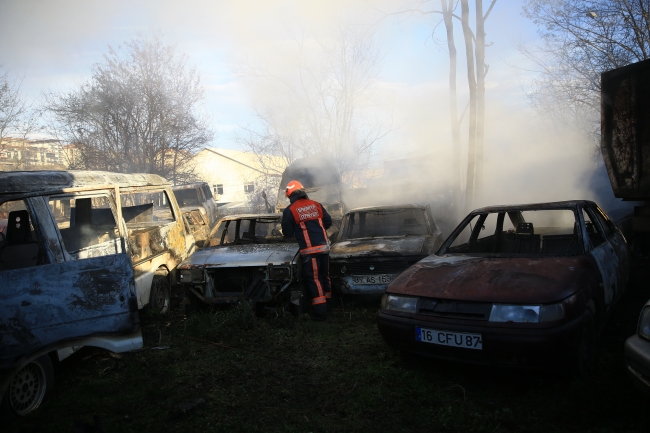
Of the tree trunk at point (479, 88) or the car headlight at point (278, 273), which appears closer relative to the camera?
the car headlight at point (278, 273)

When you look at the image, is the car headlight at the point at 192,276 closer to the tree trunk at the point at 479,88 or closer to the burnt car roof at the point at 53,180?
the burnt car roof at the point at 53,180

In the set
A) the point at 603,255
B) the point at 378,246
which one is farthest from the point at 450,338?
the point at 378,246

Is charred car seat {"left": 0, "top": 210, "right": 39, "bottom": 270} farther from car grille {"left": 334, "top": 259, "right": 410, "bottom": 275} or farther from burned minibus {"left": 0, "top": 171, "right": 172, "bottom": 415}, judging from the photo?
car grille {"left": 334, "top": 259, "right": 410, "bottom": 275}

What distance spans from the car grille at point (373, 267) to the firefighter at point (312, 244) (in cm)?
22

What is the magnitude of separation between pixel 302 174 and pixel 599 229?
10732 millimetres

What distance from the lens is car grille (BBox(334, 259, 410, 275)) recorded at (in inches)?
220

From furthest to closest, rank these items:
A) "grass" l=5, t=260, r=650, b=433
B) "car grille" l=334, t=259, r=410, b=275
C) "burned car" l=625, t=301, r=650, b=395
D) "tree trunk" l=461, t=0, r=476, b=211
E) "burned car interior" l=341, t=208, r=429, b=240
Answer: "tree trunk" l=461, t=0, r=476, b=211 < "burned car interior" l=341, t=208, r=429, b=240 < "car grille" l=334, t=259, r=410, b=275 < "grass" l=5, t=260, r=650, b=433 < "burned car" l=625, t=301, r=650, b=395

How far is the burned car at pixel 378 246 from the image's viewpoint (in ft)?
18.5

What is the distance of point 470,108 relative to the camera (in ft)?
38.7

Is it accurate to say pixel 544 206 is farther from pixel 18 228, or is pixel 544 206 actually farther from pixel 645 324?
pixel 18 228

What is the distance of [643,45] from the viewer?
12523 millimetres

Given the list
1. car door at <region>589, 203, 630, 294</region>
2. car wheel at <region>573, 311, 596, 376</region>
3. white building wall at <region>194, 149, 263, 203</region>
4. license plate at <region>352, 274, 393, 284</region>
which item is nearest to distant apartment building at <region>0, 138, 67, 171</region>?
license plate at <region>352, 274, 393, 284</region>

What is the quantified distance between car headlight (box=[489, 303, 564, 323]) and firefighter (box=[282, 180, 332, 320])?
8.71 ft

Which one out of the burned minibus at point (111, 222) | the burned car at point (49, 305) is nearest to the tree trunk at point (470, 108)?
the burned minibus at point (111, 222)
